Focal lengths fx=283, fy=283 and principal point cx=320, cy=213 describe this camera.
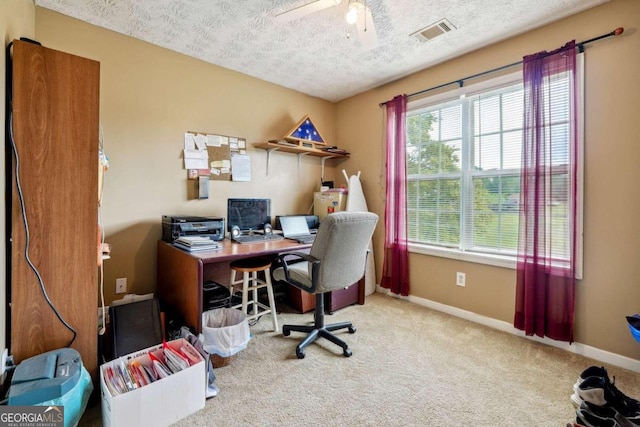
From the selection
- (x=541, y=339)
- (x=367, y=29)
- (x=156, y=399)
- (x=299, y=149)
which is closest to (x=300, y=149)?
(x=299, y=149)

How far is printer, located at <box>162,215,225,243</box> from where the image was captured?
2244 millimetres

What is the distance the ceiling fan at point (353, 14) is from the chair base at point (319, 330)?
5.89 feet

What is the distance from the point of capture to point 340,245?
1.87m

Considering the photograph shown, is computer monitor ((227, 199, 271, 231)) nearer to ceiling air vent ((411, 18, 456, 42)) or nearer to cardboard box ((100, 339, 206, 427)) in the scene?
cardboard box ((100, 339, 206, 427))

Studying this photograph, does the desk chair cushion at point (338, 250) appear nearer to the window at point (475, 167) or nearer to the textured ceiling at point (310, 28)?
the window at point (475, 167)

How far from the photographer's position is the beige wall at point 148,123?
2199 millimetres

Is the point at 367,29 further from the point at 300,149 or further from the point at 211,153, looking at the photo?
the point at 211,153

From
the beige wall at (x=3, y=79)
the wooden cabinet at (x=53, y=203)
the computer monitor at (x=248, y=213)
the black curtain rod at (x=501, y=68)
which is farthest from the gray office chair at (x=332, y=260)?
the black curtain rod at (x=501, y=68)

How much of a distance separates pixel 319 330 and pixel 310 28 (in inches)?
90.7

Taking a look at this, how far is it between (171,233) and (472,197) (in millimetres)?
2629

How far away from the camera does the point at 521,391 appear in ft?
5.26

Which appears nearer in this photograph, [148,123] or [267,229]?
[148,123]

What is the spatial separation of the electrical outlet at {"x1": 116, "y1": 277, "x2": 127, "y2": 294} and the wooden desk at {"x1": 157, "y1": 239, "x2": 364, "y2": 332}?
25 cm

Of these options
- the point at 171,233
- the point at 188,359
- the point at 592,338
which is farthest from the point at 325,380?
the point at 592,338
